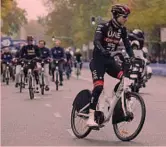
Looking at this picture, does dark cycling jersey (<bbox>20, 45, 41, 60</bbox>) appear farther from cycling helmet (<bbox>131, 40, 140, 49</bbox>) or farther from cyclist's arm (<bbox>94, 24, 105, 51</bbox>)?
cyclist's arm (<bbox>94, 24, 105, 51</bbox>)

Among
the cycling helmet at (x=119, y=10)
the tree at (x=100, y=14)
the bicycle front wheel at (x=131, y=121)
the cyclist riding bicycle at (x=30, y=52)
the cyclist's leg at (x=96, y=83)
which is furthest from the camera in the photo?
the tree at (x=100, y=14)

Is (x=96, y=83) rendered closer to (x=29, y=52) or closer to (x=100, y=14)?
(x=29, y=52)

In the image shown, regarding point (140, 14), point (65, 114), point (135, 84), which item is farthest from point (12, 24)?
point (65, 114)

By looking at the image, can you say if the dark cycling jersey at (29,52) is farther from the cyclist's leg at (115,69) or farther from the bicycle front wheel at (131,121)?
the bicycle front wheel at (131,121)

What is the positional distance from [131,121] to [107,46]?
46.4 inches

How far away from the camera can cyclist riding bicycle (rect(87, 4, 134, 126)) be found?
31.2 ft

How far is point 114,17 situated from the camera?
9.52 meters

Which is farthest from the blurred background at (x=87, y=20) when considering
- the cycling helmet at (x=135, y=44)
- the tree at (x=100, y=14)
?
the cycling helmet at (x=135, y=44)

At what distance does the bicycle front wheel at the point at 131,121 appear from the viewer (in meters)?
9.08

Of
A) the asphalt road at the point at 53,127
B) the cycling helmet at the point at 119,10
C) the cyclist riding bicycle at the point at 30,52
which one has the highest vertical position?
the cycling helmet at the point at 119,10

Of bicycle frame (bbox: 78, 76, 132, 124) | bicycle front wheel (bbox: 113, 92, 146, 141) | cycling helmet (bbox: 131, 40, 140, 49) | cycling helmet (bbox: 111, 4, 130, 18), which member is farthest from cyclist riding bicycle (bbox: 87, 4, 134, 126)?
cycling helmet (bbox: 131, 40, 140, 49)

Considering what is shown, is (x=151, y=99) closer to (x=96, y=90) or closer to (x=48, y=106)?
(x=48, y=106)

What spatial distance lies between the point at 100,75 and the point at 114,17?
88cm

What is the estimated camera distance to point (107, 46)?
9617mm
